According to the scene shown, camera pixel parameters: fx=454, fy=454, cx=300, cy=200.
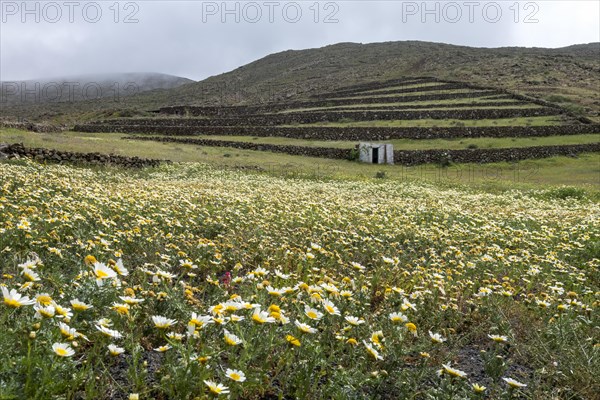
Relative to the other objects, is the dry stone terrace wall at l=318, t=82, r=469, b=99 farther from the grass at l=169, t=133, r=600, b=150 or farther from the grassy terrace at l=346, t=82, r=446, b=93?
the grass at l=169, t=133, r=600, b=150

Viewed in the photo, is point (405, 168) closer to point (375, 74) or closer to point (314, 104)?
point (314, 104)

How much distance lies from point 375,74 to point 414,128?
210ft

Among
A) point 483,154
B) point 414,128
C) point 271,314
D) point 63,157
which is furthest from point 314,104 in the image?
point 271,314

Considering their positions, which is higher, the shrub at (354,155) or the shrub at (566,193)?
the shrub at (354,155)

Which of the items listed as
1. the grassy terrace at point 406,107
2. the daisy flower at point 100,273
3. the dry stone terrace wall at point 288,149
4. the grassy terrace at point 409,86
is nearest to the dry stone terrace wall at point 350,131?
the dry stone terrace wall at point 288,149

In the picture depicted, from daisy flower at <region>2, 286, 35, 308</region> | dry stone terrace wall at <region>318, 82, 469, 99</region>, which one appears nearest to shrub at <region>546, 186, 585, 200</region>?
daisy flower at <region>2, 286, 35, 308</region>

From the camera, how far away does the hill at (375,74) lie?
71.8 m

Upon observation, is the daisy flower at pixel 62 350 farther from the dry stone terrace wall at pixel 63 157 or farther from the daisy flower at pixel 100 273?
the dry stone terrace wall at pixel 63 157

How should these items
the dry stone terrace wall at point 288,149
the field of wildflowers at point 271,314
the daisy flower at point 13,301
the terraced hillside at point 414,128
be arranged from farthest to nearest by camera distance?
the dry stone terrace wall at point 288,149 < the terraced hillside at point 414,128 < the field of wildflowers at point 271,314 < the daisy flower at point 13,301

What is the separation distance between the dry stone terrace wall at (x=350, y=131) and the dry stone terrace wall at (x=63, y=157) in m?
29.1

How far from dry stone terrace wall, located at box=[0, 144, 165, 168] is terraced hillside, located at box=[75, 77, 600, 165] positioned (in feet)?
72.4

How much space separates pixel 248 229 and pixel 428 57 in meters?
120

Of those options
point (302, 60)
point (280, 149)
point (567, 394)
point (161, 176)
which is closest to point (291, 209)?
point (567, 394)

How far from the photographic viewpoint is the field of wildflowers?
7.51 feet
